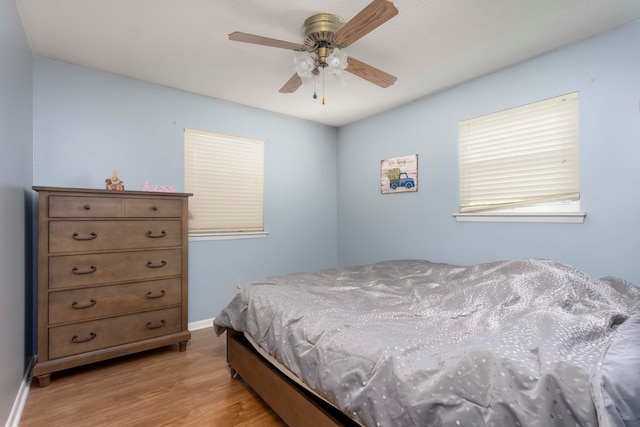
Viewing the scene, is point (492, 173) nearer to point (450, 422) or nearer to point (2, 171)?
point (450, 422)

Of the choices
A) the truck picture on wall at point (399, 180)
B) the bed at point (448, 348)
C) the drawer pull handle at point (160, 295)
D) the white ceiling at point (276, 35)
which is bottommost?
the drawer pull handle at point (160, 295)

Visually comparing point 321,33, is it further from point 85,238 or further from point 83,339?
point 83,339

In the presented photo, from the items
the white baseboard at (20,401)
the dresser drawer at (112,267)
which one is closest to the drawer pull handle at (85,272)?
the dresser drawer at (112,267)

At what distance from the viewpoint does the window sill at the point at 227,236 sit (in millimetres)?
2965

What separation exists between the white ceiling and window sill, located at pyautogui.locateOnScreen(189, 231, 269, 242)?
4.69 ft

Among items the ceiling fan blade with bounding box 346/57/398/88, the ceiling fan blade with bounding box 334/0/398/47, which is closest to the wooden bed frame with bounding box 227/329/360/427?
the ceiling fan blade with bounding box 334/0/398/47

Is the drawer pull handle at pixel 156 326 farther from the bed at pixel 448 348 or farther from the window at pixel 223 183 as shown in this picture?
the window at pixel 223 183

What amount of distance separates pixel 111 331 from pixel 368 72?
256 cm

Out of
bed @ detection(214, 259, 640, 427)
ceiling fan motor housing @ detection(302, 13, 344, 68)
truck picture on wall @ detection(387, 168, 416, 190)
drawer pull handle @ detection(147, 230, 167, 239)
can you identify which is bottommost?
bed @ detection(214, 259, 640, 427)

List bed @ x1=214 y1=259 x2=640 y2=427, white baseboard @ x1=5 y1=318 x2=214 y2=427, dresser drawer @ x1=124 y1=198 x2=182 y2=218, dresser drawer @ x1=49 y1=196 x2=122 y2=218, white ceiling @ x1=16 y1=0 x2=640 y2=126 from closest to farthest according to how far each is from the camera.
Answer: bed @ x1=214 y1=259 x2=640 y2=427 → white baseboard @ x1=5 y1=318 x2=214 y2=427 → white ceiling @ x1=16 y1=0 x2=640 y2=126 → dresser drawer @ x1=49 y1=196 x2=122 y2=218 → dresser drawer @ x1=124 y1=198 x2=182 y2=218

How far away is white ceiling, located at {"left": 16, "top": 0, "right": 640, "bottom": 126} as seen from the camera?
1719 mm

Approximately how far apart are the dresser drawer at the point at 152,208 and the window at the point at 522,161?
8.16 feet

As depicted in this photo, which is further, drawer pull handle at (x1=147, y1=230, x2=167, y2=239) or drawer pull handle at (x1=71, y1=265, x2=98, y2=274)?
drawer pull handle at (x1=147, y1=230, x2=167, y2=239)

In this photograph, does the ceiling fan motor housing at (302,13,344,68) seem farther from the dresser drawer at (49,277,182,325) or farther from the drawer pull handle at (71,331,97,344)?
the drawer pull handle at (71,331,97,344)
